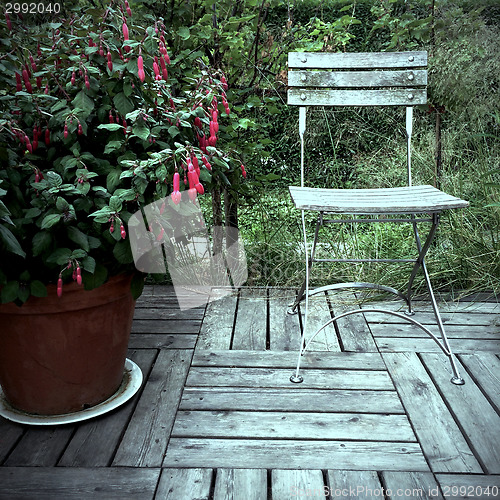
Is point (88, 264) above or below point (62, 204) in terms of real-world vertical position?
below

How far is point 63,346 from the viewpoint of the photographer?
57.5 inches

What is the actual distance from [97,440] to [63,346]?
0.29 meters

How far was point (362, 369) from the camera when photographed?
6.03 feet

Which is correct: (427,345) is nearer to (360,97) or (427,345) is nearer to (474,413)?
(474,413)

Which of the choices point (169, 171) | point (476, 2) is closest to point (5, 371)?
point (169, 171)

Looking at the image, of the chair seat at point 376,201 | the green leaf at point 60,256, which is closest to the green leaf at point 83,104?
the green leaf at point 60,256

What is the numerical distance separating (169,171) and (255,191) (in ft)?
4.73

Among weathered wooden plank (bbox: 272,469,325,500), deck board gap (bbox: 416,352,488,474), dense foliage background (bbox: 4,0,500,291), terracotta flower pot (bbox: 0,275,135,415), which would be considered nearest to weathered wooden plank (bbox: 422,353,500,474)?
deck board gap (bbox: 416,352,488,474)

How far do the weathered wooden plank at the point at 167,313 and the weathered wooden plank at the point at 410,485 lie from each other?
120 cm

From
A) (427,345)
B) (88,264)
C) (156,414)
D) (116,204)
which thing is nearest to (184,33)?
(116,204)

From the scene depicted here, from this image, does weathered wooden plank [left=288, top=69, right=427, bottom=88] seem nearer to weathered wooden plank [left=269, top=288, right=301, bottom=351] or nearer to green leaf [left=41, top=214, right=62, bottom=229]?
weathered wooden plank [left=269, top=288, right=301, bottom=351]

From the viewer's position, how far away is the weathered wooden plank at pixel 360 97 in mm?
2219

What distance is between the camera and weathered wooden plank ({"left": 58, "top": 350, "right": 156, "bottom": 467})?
53.5 inches

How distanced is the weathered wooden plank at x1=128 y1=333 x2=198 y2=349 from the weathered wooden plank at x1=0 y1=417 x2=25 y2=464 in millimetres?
566
